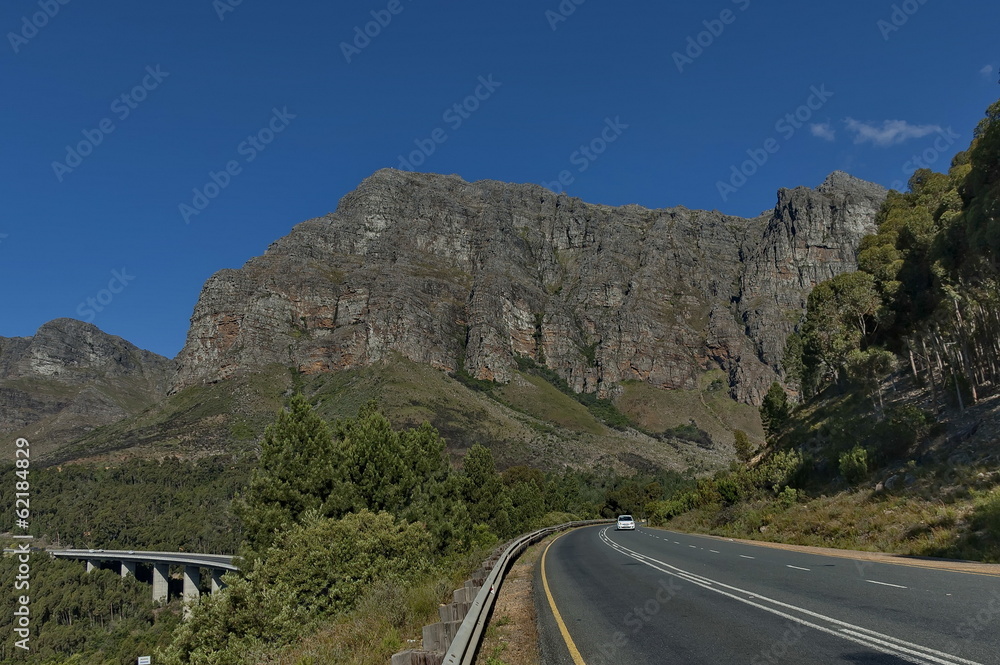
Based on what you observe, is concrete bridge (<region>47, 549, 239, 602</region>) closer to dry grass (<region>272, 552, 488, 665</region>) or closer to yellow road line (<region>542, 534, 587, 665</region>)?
dry grass (<region>272, 552, 488, 665</region>)

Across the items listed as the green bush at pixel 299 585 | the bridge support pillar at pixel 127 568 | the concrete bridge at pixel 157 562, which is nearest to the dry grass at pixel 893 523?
the green bush at pixel 299 585

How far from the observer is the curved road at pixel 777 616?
23.3 feet

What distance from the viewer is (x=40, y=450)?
7687 inches

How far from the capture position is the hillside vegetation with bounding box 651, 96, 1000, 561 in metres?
21.2

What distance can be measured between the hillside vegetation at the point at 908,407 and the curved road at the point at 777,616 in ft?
17.8

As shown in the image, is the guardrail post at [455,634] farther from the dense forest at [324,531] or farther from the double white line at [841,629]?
the dense forest at [324,531]

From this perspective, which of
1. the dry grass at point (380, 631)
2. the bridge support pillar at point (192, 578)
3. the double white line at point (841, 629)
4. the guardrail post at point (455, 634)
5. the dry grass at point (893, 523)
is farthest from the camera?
the bridge support pillar at point (192, 578)

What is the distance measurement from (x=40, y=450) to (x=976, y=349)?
251 meters

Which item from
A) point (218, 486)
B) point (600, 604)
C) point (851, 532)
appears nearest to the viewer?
point (600, 604)

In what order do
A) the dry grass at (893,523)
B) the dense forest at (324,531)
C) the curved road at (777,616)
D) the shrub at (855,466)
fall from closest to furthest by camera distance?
the curved road at (777,616) < the dense forest at (324,531) < the dry grass at (893,523) < the shrub at (855,466)

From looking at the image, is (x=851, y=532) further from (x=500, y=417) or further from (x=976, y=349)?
(x=500, y=417)

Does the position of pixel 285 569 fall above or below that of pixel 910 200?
below

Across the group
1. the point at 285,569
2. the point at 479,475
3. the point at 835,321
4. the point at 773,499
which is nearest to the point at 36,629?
the point at 479,475

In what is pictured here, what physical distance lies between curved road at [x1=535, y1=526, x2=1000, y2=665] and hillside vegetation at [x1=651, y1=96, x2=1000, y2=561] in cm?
544
